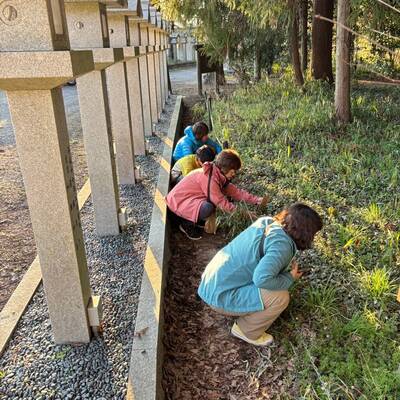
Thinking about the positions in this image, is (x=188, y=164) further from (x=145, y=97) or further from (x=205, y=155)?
(x=145, y=97)

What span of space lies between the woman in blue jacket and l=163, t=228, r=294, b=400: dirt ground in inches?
5.0

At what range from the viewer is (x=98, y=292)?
3227mm

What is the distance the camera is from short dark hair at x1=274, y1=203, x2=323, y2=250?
2.64 m

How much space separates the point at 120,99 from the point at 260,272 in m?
3.14

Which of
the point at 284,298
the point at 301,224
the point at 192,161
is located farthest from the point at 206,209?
the point at 301,224

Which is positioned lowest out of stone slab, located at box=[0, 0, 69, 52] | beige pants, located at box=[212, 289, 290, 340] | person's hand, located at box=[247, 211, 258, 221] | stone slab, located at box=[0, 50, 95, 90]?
beige pants, located at box=[212, 289, 290, 340]

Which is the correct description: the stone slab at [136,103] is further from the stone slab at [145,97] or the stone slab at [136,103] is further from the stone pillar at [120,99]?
the stone slab at [145,97]

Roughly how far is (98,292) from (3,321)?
663 millimetres

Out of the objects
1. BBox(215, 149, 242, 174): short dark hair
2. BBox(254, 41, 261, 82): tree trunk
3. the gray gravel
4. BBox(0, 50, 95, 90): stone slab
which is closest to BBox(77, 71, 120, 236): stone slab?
the gray gravel

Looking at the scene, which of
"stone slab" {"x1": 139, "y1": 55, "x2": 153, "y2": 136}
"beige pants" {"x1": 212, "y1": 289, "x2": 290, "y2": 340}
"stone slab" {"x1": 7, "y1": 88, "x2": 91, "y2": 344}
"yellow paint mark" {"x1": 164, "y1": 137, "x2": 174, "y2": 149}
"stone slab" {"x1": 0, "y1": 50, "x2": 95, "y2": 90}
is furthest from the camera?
"stone slab" {"x1": 139, "y1": 55, "x2": 153, "y2": 136}

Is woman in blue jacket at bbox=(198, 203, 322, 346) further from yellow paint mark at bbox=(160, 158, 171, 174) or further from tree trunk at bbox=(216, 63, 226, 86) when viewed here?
tree trunk at bbox=(216, 63, 226, 86)

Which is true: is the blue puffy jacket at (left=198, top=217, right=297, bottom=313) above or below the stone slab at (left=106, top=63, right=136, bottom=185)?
below

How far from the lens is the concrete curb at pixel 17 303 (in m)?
2.78

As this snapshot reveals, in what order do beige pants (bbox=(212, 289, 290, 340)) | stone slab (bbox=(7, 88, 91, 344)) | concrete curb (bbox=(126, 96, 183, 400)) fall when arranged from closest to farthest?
stone slab (bbox=(7, 88, 91, 344))
concrete curb (bbox=(126, 96, 183, 400))
beige pants (bbox=(212, 289, 290, 340))
